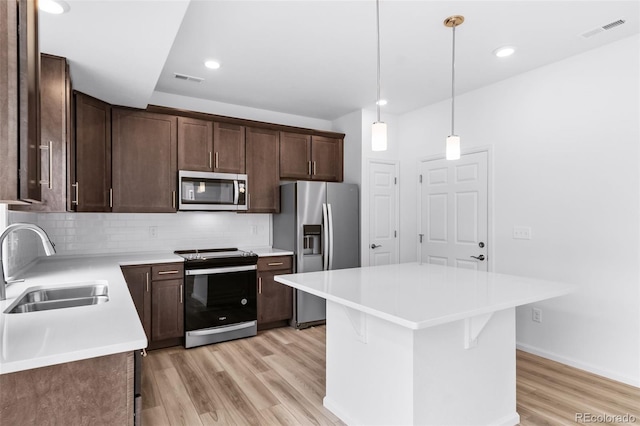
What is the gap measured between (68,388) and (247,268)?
2663 millimetres

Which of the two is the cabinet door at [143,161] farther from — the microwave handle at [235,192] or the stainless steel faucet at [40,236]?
the stainless steel faucet at [40,236]

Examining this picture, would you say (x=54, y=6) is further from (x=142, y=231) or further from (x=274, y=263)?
(x=274, y=263)

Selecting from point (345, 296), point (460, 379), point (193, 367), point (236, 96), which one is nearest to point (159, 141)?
point (236, 96)

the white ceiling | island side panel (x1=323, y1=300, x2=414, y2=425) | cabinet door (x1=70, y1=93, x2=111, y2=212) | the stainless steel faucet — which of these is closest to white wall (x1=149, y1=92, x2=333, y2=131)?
the white ceiling

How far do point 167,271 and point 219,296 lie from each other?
0.57 meters

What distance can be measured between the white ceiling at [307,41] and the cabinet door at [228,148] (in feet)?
1.42

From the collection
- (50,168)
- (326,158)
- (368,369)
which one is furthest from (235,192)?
(368,369)

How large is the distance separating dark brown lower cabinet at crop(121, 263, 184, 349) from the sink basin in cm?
105

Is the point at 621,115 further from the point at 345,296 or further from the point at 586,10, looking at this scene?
the point at 345,296

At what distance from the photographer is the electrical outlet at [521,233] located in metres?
3.46

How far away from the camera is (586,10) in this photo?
241 centimetres

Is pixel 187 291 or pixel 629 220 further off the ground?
pixel 629 220

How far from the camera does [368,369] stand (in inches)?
85.4

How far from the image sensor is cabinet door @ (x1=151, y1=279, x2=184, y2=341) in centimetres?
345
